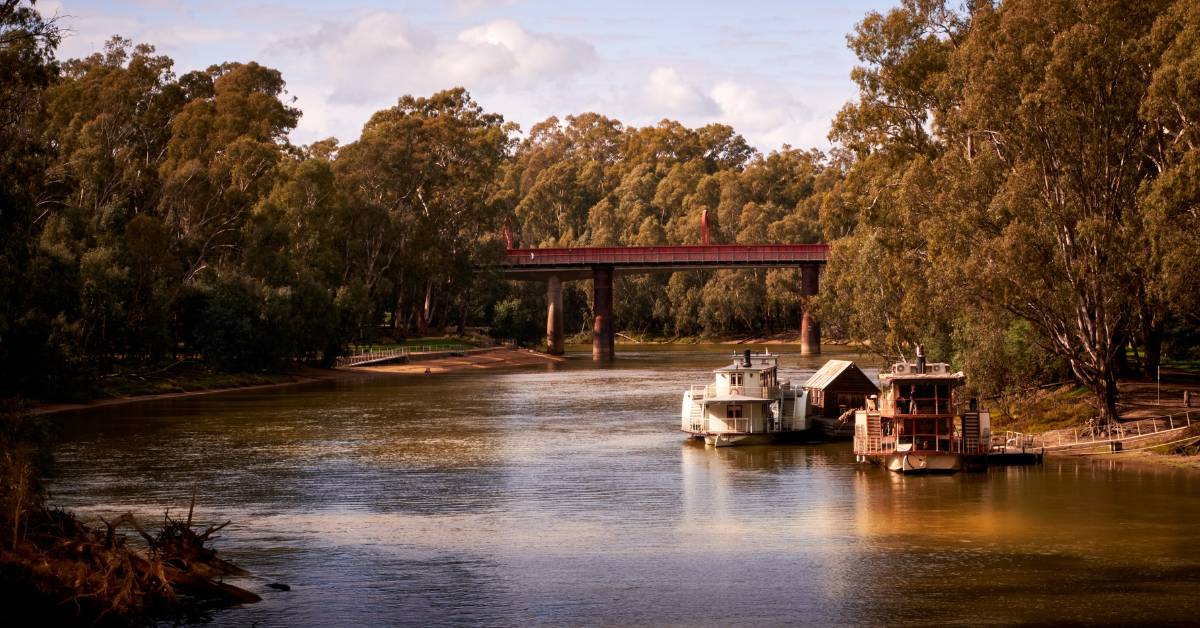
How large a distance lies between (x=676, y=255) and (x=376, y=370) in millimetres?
48261

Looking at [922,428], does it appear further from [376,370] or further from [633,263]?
[633,263]

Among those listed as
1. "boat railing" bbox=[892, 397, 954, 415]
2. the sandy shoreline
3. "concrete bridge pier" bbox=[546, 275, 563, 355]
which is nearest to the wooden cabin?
"boat railing" bbox=[892, 397, 954, 415]

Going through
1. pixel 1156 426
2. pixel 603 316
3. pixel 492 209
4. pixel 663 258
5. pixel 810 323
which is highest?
pixel 492 209

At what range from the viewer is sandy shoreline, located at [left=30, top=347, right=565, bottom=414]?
9374 centimetres

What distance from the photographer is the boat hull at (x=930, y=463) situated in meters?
56.4

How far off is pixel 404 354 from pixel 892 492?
324ft

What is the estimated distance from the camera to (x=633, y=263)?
17288 centimetres

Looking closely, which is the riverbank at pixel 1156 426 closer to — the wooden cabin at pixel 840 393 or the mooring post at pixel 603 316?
the wooden cabin at pixel 840 393

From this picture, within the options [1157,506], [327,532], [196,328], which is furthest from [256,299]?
[1157,506]

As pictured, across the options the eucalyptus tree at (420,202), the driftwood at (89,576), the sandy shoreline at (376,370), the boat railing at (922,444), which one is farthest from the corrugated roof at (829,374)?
the eucalyptus tree at (420,202)

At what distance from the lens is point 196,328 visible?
111625 mm

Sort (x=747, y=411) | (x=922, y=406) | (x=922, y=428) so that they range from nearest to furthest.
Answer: (x=922, y=406), (x=922, y=428), (x=747, y=411)

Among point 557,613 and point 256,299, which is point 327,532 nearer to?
point 557,613

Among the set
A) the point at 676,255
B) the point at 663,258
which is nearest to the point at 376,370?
the point at 663,258
